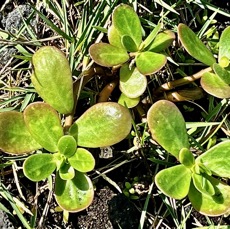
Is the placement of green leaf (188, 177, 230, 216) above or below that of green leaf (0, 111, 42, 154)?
above

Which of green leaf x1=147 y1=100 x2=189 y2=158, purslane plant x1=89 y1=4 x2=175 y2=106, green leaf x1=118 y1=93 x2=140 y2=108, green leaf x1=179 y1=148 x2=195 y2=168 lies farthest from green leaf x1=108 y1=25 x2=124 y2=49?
green leaf x1=179 y1=148 x2=195 y2=168

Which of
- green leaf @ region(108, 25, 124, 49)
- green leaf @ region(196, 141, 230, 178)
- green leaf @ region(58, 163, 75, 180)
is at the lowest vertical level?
green leaf @ region(58, 163, 75, 180)

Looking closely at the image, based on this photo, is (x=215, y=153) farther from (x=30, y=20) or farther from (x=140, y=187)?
(x=30, y=20)

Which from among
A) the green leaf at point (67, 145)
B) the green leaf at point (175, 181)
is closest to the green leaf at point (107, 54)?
the green leaf at point (67, 145)

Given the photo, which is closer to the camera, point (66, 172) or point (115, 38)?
point (66, 172)

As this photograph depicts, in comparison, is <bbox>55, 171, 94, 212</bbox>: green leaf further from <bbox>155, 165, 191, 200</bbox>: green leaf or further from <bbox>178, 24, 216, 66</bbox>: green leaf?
<bbox>178, 24, 216, 66</bbox>: green leaf

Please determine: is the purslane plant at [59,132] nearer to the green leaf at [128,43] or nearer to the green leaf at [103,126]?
the green leaf at [103,126]

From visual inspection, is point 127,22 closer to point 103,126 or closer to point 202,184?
point 103,126

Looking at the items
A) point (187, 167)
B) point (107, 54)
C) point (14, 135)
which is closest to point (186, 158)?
point (187, 167)
